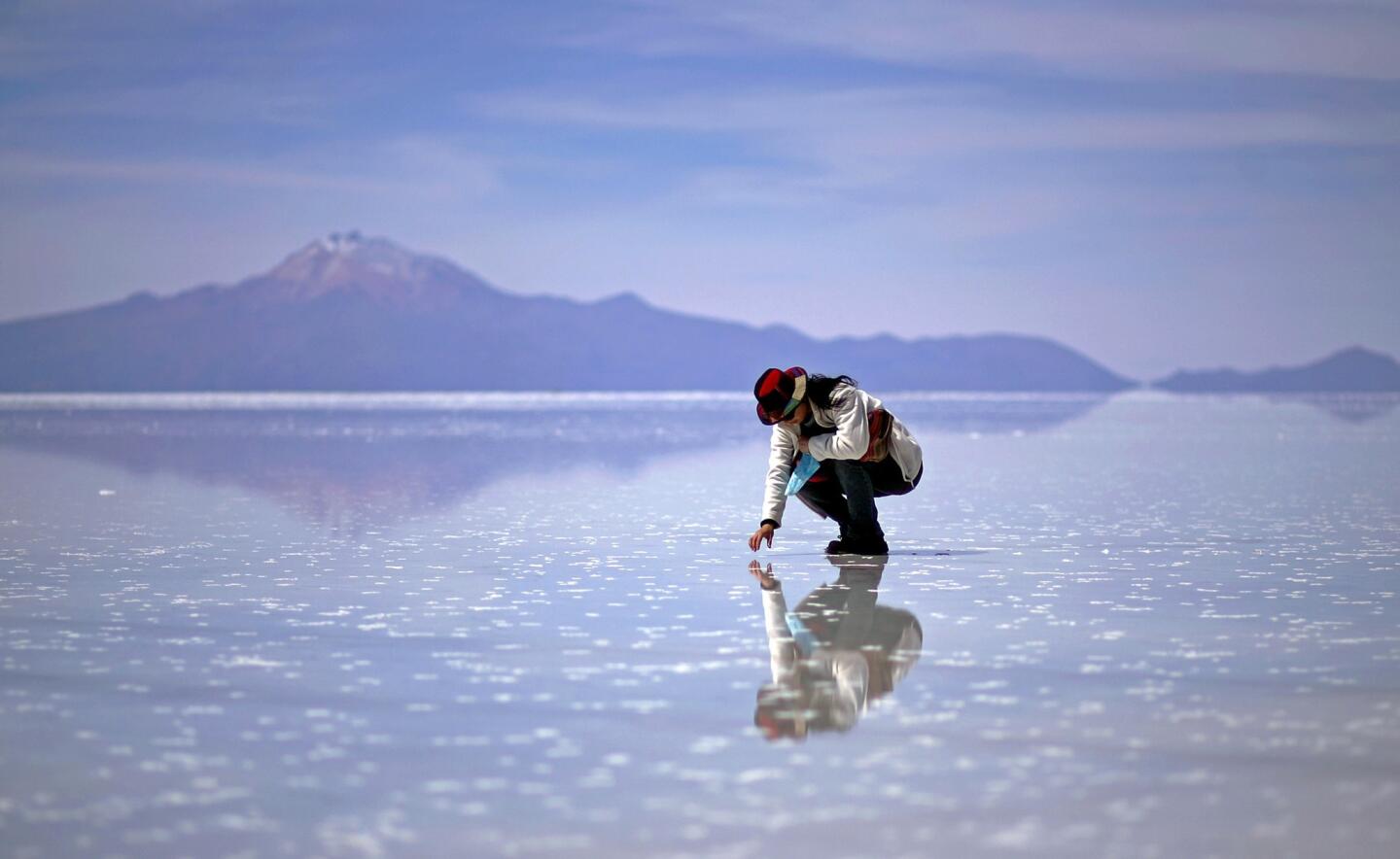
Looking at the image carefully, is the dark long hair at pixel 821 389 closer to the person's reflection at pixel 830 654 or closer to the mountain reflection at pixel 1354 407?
the person's reflection at pixel 830 654

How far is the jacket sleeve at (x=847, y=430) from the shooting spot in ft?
25.8

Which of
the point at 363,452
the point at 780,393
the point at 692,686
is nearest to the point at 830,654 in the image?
the point at 692,686

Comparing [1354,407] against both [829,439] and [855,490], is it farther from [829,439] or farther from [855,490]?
[829,439]

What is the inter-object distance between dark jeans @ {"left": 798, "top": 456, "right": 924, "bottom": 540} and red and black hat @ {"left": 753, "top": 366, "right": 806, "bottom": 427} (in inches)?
20.8

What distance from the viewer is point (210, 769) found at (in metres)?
3.81

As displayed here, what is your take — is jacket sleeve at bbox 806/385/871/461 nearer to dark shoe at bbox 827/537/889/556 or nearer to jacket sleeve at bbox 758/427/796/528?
jacket sleeve at bbox 758/427/796/528

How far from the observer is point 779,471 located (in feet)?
26.1

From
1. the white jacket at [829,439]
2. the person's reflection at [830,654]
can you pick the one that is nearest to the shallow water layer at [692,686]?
the person's reflection at [830,654]

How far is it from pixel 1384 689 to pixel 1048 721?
3.75ft

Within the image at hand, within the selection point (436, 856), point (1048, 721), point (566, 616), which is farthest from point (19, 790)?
point (566, 616)

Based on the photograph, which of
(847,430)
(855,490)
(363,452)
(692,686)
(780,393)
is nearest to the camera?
(692,686)

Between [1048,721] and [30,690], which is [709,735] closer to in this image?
[1048,721]

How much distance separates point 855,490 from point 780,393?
34.0 inches

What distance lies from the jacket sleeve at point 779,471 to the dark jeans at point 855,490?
0.27 m
